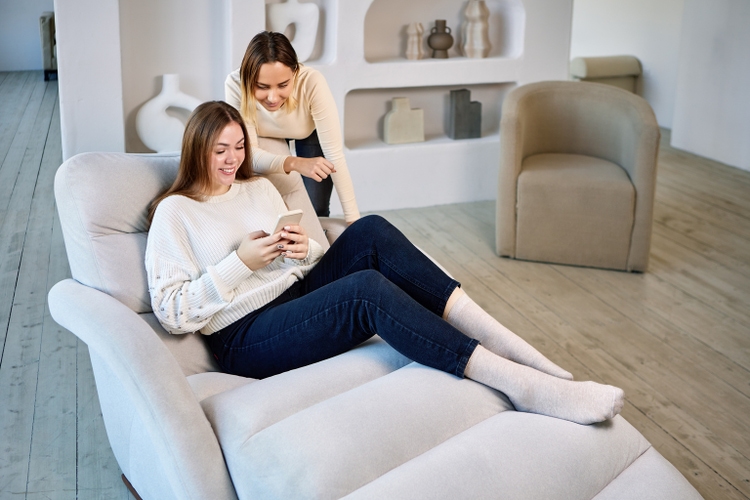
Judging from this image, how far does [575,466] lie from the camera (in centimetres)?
155

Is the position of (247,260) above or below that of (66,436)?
above

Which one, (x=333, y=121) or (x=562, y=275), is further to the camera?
(x=562, y=275)

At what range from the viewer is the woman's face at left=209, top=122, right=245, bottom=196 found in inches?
79.6

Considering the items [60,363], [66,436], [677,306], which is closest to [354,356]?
[66,436]

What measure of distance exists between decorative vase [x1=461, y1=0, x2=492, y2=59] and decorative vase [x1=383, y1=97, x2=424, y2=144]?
0.49 metres

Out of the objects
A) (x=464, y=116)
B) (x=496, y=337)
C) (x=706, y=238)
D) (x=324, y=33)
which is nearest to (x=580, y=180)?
(x=706, y=238)


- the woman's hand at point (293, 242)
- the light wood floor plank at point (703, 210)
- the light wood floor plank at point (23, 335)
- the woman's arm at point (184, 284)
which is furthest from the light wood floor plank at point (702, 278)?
the light wood floor plank at point (23, 335)

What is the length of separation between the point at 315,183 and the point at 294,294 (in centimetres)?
97

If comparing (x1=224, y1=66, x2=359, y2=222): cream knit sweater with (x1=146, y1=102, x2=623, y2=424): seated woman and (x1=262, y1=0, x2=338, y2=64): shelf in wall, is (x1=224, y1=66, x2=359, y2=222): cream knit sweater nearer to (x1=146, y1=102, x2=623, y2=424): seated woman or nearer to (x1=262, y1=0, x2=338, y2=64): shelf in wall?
(x1=146, y1=102, x2=623, y2=424): seated woman

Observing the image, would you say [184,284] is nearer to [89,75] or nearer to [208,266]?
→ [208,266]

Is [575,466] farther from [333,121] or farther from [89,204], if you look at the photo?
[333,121]

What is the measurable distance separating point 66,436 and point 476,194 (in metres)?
2.98

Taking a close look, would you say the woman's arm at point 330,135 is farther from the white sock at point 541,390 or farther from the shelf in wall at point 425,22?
the shelf in wall at point 425,22

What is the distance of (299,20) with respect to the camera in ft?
13.1
